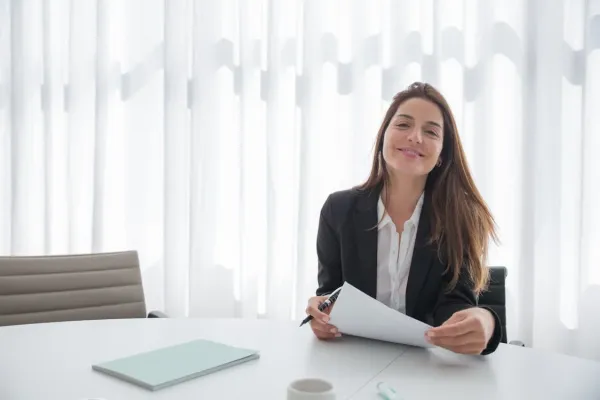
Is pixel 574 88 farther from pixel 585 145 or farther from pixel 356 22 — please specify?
pixel 356 22

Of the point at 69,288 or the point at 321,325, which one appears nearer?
the point at 321,325

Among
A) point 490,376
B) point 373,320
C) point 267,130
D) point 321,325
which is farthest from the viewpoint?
point 267,130

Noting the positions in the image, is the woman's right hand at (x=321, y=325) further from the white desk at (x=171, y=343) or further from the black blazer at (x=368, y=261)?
the black blazer at (x=368, y=261)

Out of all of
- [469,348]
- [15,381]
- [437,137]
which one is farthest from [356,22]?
[15,381]

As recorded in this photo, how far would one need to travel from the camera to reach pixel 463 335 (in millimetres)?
1258

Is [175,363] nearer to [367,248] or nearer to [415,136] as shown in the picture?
[367,248]

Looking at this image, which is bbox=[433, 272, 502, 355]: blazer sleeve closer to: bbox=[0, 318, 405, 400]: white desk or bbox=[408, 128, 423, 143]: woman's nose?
bbox=[0, 318, 405, 400]: white desk

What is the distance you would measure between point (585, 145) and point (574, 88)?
29 centimetres

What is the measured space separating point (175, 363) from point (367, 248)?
0.75 m

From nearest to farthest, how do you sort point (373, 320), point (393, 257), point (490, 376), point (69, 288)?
point (490, 376)
point (373, 320)
point (393, 257)
point (69, 288)

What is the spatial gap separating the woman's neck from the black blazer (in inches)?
1.8

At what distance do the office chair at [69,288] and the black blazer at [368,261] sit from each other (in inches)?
26.6

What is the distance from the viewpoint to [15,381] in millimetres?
1102

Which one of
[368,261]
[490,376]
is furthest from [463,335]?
[368,261]
